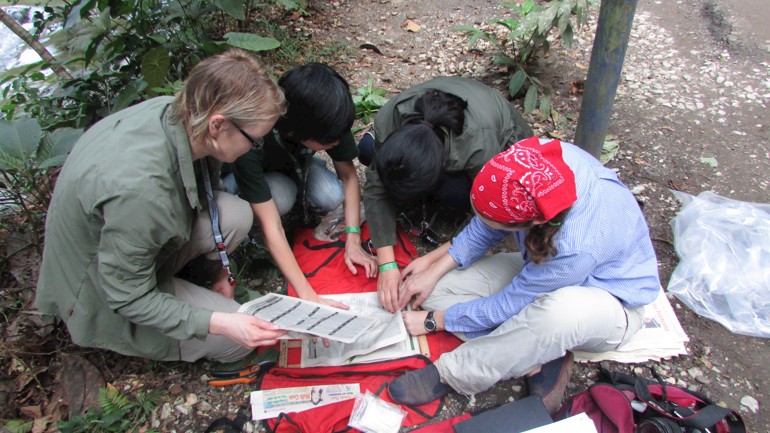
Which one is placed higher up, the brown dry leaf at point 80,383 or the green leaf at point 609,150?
the green leaf at point 609,150

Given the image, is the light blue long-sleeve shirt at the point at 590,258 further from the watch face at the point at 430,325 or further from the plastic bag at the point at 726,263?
the plastic bag at the point at 726,263

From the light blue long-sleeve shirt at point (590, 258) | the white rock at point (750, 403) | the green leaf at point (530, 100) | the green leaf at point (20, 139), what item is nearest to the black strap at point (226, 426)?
the light blue long-sleeve shirt at point (590, 258)

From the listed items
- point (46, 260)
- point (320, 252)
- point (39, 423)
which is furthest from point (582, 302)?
point (39, 423)

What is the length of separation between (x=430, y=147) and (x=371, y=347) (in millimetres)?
901

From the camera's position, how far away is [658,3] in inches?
174

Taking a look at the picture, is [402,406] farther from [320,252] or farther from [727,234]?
[727,234]

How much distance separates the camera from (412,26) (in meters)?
4.53

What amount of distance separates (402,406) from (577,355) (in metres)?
0.79

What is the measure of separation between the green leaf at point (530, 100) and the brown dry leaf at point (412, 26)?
1.45m

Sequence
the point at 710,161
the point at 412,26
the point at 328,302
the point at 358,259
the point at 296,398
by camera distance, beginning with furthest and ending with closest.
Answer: the point at 412,26 < the point at 710,161 < the point at 358,259 < the point at 328,302 < the point at 296,398

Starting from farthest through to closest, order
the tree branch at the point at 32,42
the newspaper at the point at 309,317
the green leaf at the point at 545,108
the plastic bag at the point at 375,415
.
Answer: the green leaf at the point at 545,108
the tree branch at the point at 32,42
the plastic bag at the point at 375,415
the newspaper at the point at 309,317

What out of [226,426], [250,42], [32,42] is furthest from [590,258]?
[32,42]

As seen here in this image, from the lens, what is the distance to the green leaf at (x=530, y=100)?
347cm

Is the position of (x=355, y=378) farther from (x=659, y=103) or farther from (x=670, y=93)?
(x=670, y=93)
